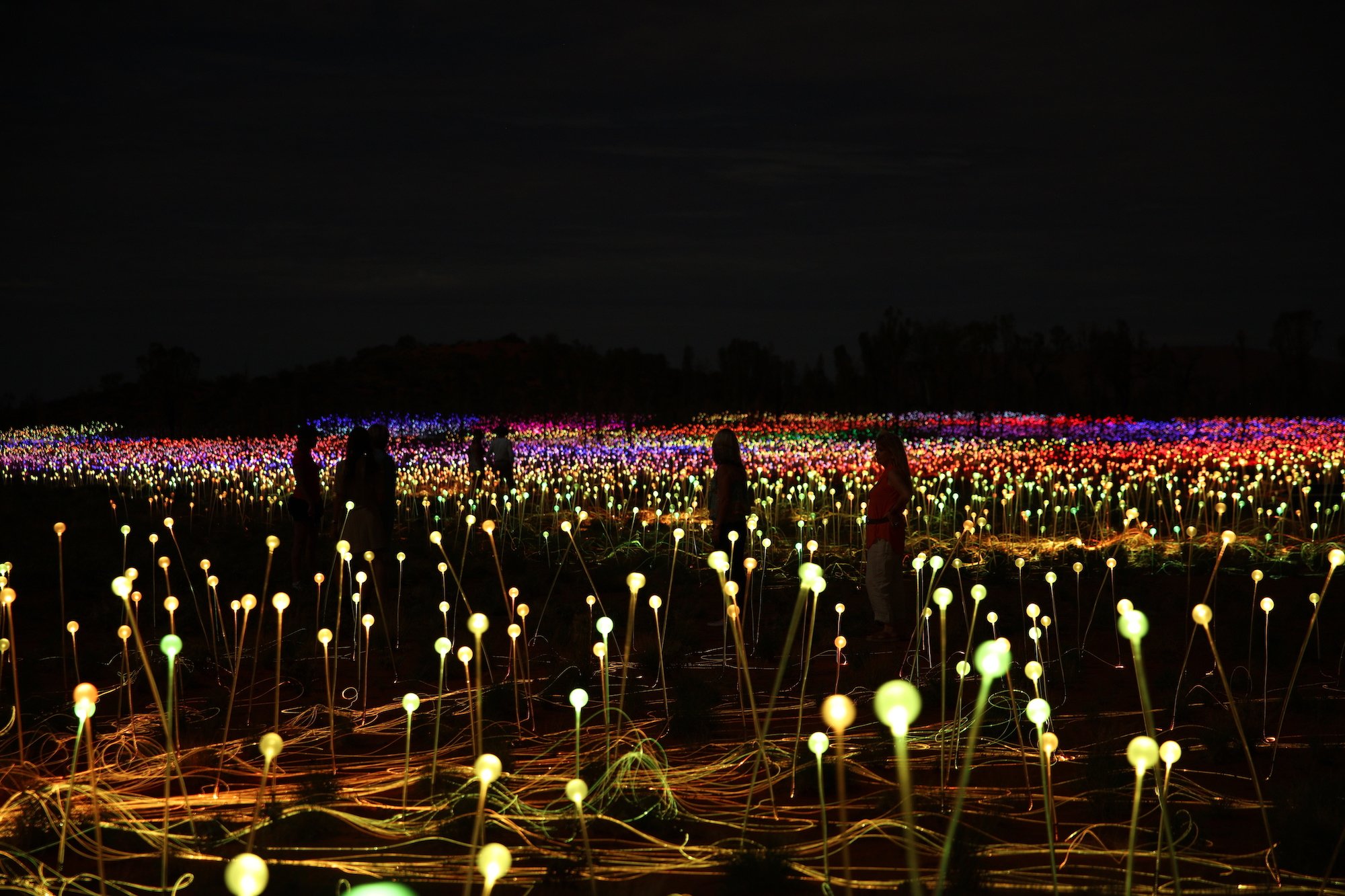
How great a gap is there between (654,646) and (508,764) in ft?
11.3

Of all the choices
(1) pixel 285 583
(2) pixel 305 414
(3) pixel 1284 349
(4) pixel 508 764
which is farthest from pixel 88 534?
(3) pixel 1284 349

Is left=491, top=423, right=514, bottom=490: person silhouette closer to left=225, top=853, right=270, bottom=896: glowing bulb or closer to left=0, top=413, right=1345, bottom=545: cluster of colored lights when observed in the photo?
left=0, top=413, right=1345, bottom=545: cluster of colored lights

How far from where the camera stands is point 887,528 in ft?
33.4

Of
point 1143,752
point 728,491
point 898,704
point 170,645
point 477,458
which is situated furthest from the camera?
point 477,458

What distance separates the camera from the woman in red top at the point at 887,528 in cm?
998

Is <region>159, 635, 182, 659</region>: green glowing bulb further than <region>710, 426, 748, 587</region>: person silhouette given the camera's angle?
No

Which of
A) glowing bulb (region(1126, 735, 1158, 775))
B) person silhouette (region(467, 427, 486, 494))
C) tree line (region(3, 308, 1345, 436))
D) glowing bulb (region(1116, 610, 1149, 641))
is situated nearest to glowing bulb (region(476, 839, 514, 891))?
glowing bulb (region(1126, 735, 1158, 775))

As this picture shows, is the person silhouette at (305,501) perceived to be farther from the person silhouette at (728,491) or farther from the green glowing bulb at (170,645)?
the green glowing bulb at (170,645)

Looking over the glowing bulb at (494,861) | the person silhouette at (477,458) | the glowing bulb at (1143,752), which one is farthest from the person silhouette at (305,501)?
the glowing bulb at (1143,752)

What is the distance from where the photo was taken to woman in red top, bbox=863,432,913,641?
998 centimetres

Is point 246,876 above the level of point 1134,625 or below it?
below

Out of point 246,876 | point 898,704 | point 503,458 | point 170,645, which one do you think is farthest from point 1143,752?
point 503,458

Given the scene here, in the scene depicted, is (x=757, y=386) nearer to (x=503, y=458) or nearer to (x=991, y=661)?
(x=503, y=458)

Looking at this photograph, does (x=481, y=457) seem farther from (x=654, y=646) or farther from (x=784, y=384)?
(x=784, y=384)
